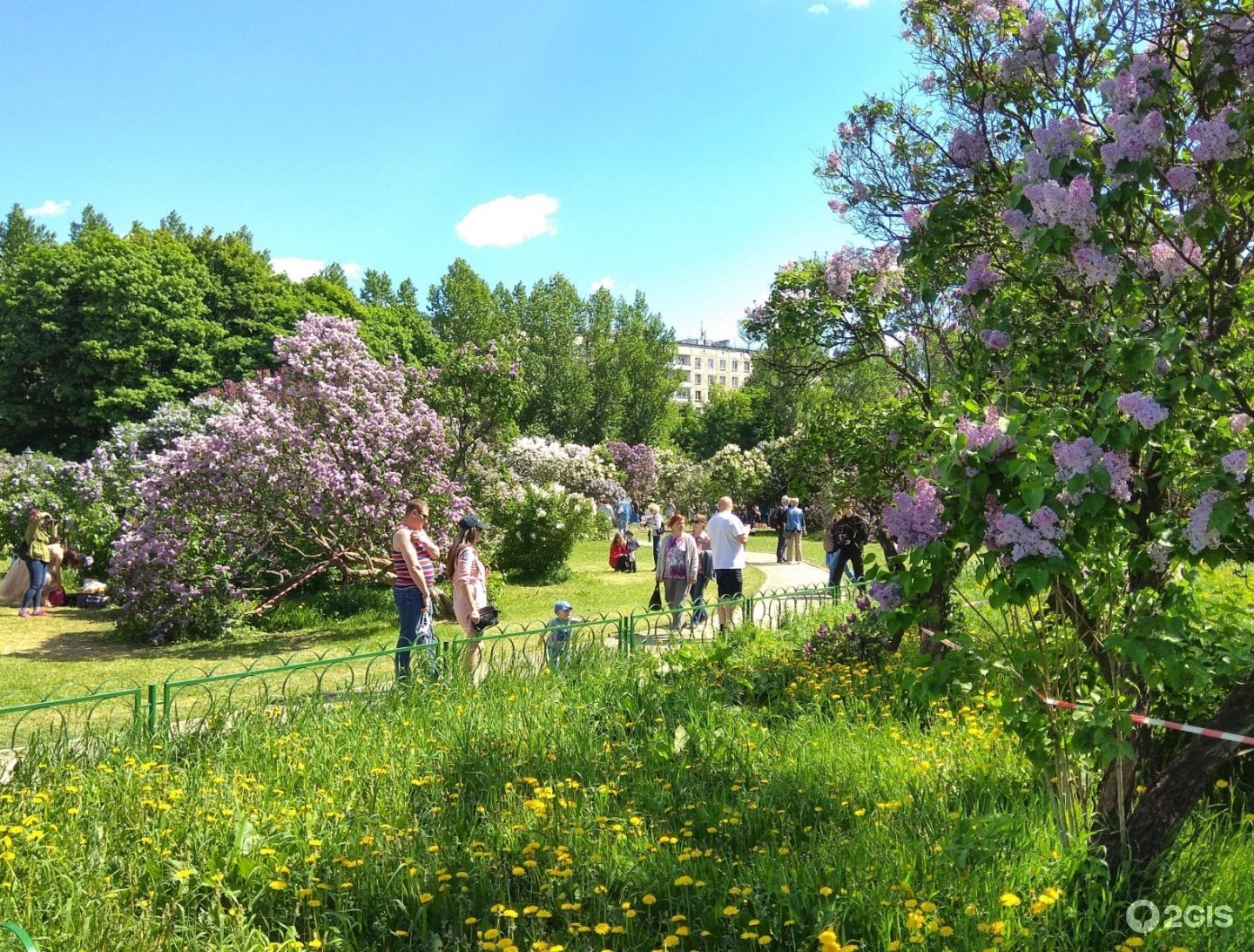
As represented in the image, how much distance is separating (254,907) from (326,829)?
1.77 ft

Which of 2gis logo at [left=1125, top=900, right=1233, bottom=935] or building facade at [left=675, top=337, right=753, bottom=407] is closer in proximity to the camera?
2gis logo at [left=1125, top=900, right=1233, bottom=935]

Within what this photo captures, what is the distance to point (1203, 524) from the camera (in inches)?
103

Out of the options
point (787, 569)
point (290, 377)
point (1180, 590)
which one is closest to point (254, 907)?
point (1180, 590)

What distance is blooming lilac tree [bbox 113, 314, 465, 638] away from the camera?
436 inches

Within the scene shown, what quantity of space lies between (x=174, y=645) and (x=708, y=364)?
375 ft

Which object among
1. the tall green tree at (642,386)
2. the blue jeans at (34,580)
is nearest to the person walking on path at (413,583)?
the blue jeans at (34,580)

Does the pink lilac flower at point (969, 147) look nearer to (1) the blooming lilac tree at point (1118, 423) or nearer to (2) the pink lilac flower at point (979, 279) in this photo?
(1) the blooming lilac tree at point (1118, 423)

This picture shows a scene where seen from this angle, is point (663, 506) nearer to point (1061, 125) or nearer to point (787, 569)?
point (787, 569)

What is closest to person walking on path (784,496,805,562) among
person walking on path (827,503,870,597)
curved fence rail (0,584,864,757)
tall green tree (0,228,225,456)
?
person walking on path (827,503,870,597)

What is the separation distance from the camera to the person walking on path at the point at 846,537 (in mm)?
11328

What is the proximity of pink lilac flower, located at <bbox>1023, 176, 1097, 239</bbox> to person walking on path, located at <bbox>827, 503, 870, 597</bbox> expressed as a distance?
7.75 meters

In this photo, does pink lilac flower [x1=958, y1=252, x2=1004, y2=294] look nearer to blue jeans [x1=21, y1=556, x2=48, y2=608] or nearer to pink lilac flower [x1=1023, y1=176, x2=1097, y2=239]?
pink lilac flower [x1=1023, y1=176, x2=1097, y2=239]

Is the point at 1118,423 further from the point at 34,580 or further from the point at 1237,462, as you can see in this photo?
the point at 34,580

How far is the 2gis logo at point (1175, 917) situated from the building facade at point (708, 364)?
114015 mm
